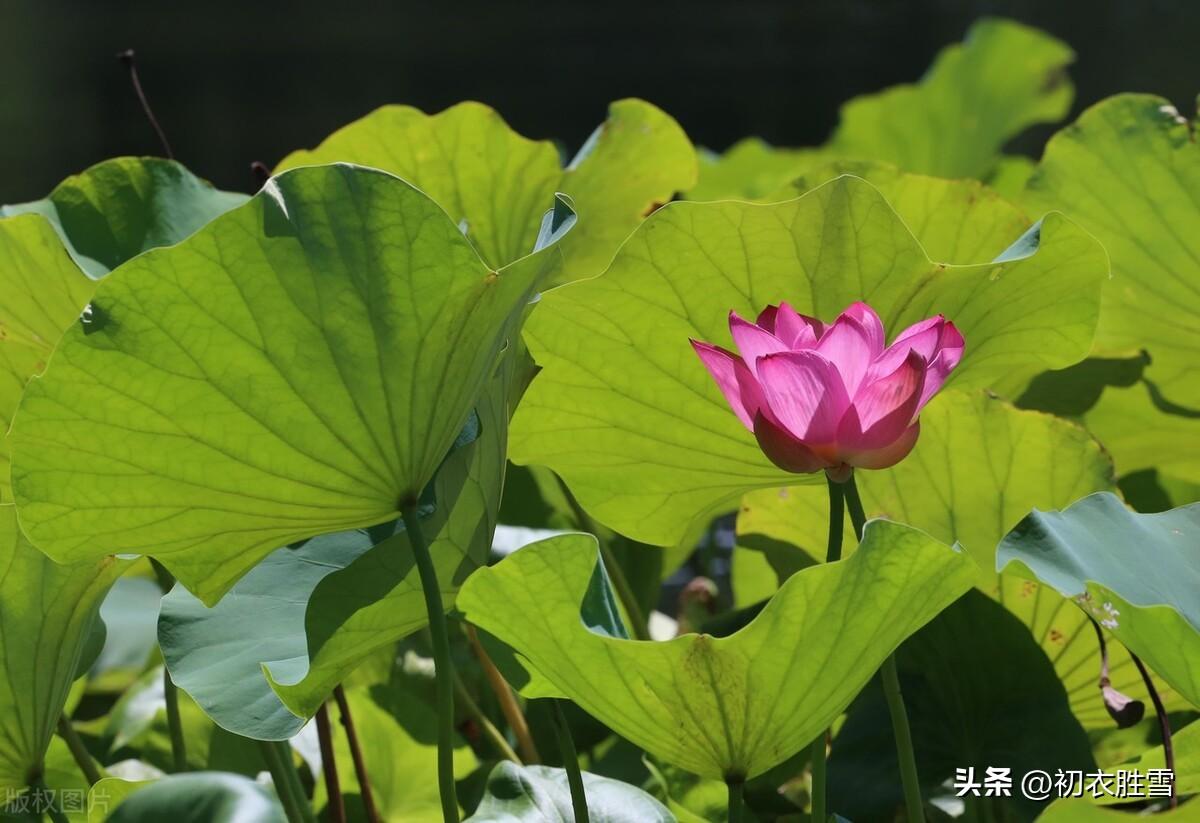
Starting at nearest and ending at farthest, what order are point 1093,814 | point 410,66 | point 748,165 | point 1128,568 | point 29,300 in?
point 1093,814
point 1128,568
point 29,300
point 748,165
point 410,66

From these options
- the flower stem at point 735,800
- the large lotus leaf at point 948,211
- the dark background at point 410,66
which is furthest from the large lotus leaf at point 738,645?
the dark background at point 410,66

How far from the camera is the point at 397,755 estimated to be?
0.55 m

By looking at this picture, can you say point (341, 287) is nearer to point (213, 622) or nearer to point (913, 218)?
point (213, 622)

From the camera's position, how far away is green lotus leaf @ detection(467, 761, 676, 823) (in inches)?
15.0

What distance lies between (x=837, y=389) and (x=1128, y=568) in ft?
0.34

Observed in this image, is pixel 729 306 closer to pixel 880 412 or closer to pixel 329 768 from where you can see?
pixel 880 412

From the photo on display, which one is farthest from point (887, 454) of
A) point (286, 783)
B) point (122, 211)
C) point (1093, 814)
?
point (122, 211)

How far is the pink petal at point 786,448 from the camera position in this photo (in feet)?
1.18

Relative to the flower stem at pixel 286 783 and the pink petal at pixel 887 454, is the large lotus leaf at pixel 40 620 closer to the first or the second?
the flower stem at pixel 286 783

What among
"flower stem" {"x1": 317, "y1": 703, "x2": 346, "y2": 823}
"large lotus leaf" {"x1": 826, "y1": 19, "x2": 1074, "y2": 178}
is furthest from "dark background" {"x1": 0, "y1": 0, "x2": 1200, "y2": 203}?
"flower stem" {"x1": 317, "y1": 703, "x2": 346, "y2": 823}

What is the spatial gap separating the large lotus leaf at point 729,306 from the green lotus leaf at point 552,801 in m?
0.10

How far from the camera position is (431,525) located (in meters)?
0.39

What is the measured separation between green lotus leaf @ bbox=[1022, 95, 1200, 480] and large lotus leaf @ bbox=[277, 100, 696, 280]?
17 cm

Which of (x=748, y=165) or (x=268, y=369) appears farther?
(x=748, y=165)
